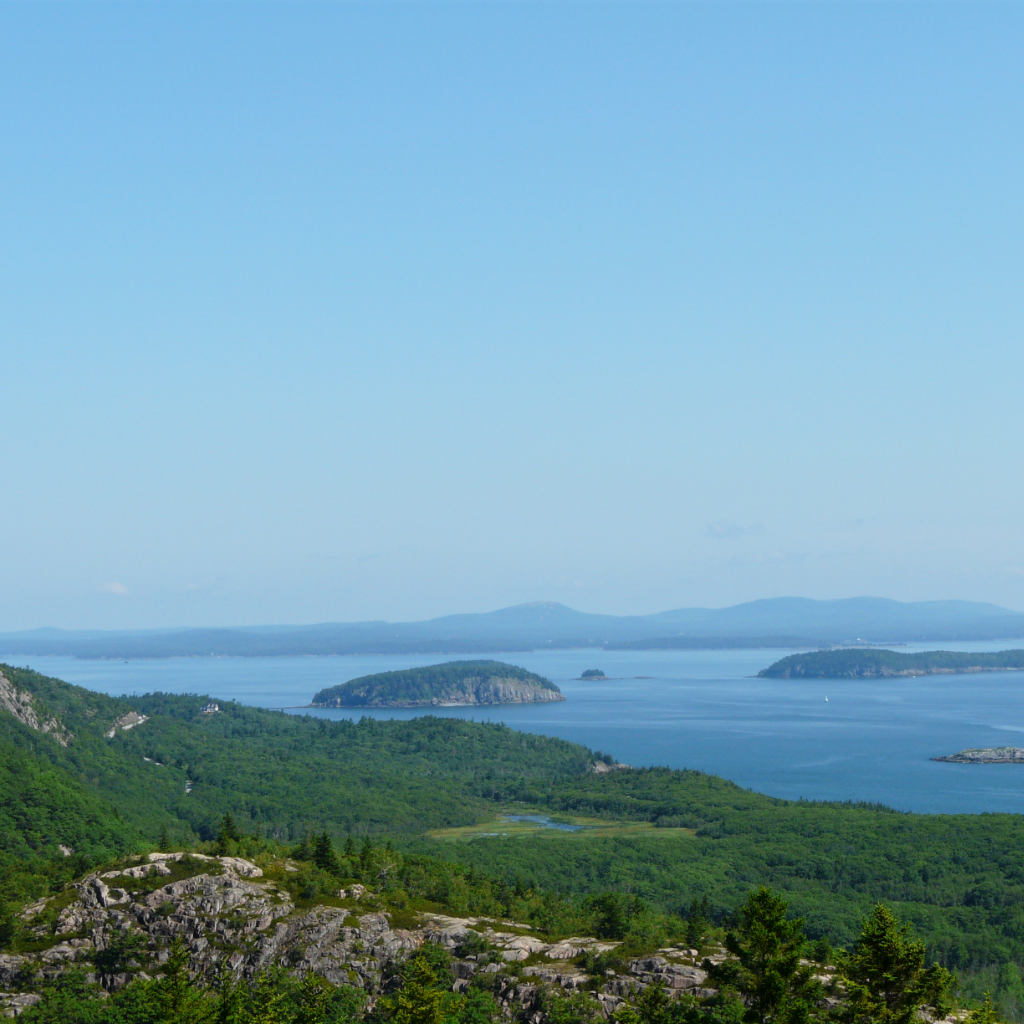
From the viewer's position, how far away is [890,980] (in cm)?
3800

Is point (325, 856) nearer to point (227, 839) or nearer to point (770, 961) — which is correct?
point (227, 839)

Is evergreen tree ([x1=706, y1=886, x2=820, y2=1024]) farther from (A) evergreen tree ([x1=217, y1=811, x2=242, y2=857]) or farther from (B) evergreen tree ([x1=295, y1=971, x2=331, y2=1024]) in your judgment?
(A) evergreen tree ([x1=217, y1=811, x2=242, y2=857])

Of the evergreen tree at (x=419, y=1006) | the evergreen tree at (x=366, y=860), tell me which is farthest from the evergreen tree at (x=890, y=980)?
the evergreen tree at (x=366, y=860)

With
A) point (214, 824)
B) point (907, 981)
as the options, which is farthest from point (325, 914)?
point (214, 824)

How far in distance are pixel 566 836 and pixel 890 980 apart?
11046 cm

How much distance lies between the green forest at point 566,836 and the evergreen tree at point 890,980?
2759 centimetres

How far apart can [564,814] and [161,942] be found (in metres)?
115

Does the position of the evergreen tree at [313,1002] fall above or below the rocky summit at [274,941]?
above

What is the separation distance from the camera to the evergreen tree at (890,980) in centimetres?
3775

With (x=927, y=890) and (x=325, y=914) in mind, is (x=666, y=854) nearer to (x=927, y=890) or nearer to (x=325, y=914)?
(x=927, y=890)

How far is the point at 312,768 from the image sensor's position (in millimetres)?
196875

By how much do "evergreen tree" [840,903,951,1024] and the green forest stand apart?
90.5 feet

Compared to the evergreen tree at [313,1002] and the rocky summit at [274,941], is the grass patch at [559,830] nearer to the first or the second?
the rocky summit at [274,941]

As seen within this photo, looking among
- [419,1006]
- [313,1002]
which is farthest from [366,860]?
[419,1006]
